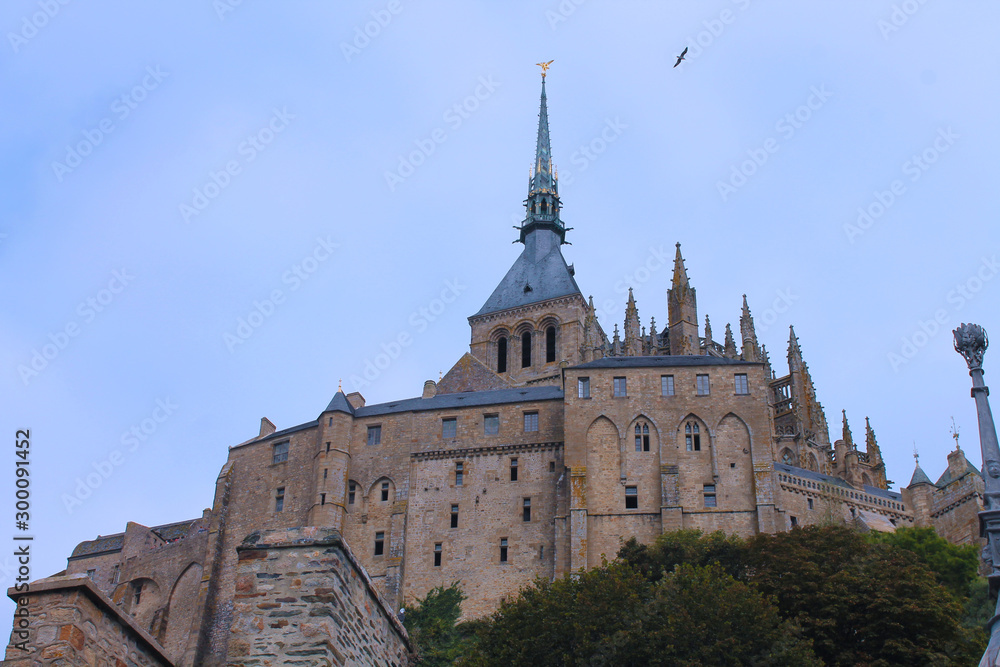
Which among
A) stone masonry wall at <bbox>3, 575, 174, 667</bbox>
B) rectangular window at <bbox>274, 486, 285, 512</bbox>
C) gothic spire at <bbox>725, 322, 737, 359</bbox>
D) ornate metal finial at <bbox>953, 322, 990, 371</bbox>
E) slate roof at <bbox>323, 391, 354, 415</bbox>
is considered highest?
gothic spire at <bbox>725, 322, 737, 359</bbox>

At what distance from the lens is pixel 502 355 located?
9069 centimetres

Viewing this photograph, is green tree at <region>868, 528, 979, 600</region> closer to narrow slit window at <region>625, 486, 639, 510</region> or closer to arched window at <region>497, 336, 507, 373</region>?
narrow slit window at <region>625, 486, 639, 510</region>

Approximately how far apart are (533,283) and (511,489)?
40502 millimetres

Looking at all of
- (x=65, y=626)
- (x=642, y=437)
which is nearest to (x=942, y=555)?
(x=642, y=437)

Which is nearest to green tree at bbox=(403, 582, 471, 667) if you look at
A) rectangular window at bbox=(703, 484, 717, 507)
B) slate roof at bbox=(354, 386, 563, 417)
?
slate roof at bbox=(354, 386, 563, 417)

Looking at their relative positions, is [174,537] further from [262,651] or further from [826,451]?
[262,651]

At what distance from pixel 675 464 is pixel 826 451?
22.9m

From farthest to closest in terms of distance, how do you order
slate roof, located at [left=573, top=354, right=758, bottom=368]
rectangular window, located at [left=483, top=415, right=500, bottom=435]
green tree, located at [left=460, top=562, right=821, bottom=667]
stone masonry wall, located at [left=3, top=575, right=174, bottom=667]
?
rectangular window, located at [left=483, top=415, right=500, bottom=435]
slate roof, located at [left=573, top=354, right=758, bottom=368]
green tree, located at [left=460, top=562, right=821, bottom=667]
stone masonry wall, located at [left=3, top=575, right=174, bottom=667]

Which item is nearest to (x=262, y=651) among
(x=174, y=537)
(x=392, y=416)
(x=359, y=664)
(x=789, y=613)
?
(x=359, y=664)

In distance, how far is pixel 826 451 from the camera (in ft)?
237

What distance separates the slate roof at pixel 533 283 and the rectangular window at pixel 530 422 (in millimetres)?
33709

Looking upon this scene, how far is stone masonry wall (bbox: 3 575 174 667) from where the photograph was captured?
11398 millimetres

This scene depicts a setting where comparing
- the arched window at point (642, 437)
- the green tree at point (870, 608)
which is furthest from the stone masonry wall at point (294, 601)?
the arched window at point (642, 437)

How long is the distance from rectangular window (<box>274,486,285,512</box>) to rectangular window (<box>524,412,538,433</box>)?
12576 mm
